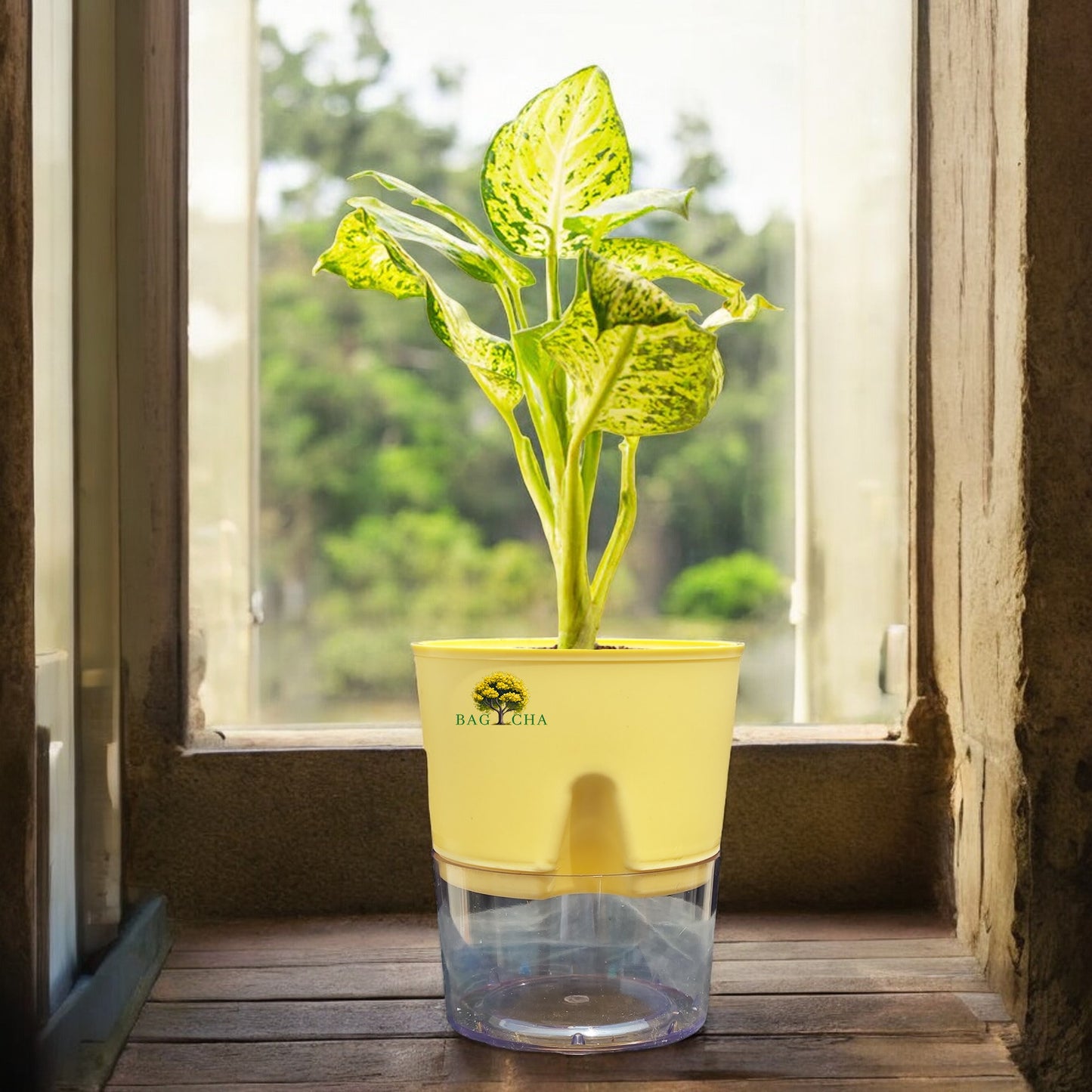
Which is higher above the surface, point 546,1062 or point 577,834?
point 577,834

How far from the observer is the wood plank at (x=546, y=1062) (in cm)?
76

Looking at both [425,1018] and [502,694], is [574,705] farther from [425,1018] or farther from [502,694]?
[425,1018]

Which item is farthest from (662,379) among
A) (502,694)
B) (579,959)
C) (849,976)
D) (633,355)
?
(849,976)

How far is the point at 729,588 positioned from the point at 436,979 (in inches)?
19.9

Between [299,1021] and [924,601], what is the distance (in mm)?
651

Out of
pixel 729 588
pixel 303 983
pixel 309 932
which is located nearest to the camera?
pixel 303 983

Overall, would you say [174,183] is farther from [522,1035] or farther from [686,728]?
[522,1035]

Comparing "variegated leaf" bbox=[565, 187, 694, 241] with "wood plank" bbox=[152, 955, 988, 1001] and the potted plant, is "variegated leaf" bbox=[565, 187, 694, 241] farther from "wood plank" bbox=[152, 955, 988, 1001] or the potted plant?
"wood plank" bbox=[152, 955, 988, 1001]

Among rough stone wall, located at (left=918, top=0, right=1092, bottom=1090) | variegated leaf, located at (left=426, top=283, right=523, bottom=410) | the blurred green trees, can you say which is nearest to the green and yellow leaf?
variegated leaf, located at (left=426, top=283, right=523, bottom=410)

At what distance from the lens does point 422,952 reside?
0.97 metres

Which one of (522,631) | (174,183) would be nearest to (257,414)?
(174,183)

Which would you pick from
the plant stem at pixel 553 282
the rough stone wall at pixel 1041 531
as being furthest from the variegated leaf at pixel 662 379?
the rough stone wall at pixel 1041 531

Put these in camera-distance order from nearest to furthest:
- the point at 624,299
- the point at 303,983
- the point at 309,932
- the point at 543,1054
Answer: the point at 624,299 < the point at 543,1054 < the point at 303,983 < the point at 309,932

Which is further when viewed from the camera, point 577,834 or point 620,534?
point 620,534
